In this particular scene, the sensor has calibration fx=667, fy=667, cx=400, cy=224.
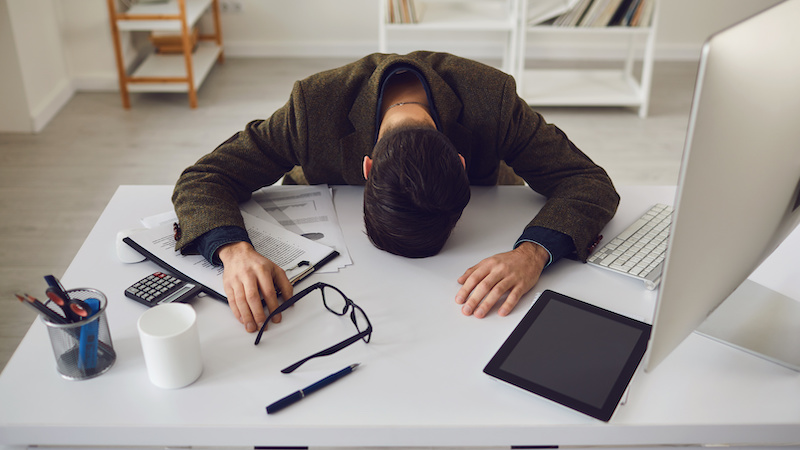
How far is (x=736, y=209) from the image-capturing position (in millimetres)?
728

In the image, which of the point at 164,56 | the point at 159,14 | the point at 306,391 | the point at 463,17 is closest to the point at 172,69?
the point at 164,56

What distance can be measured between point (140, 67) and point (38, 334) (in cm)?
291

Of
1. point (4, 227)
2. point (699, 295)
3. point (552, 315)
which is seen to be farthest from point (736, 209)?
point (4, 227)

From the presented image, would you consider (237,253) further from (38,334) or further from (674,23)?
(674,23)

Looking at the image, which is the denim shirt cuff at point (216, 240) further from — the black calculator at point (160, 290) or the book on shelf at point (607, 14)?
the book on shelf at point (607, 14)

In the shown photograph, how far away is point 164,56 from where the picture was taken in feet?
12.2

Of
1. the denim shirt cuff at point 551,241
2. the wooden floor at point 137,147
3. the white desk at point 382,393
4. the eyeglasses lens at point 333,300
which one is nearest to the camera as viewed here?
the white desk at point 382,393

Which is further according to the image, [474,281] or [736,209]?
→ [474,281]

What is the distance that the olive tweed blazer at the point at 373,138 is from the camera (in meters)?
1.28

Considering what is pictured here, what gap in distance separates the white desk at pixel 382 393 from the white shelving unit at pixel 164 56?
2453mm

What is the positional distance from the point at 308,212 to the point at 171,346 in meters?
0.52

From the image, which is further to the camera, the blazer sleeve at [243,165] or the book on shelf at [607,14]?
the book on shelf at [607,14]

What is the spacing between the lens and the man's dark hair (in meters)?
1.03

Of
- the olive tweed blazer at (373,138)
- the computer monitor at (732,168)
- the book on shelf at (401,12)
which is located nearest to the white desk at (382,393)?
the computer monitor at (732,168)
